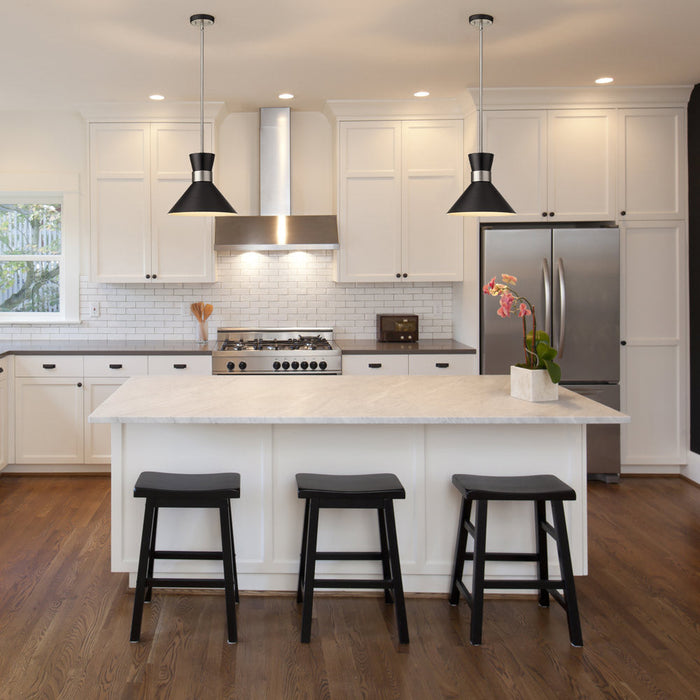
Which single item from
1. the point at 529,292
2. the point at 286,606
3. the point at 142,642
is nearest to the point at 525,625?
the point at 286,606

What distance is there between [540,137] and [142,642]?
4.05 metres

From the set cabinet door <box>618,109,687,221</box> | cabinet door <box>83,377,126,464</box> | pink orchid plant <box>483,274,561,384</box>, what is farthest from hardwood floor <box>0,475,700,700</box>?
cabinet door <box>618,109,687,221</box>

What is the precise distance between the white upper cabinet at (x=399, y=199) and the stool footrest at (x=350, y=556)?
2833 mm

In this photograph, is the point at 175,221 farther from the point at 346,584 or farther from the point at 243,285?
the point at 346,584

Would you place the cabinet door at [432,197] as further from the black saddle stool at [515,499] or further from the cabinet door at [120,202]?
the black saddle stool at [515,499]

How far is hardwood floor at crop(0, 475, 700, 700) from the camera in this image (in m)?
2.59

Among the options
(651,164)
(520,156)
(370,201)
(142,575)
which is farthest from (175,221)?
(651,164)

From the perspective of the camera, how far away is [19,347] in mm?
5375

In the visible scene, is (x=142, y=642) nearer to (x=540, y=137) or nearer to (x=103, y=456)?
(x=103, y=456)

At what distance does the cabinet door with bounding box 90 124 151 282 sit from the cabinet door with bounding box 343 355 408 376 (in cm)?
166

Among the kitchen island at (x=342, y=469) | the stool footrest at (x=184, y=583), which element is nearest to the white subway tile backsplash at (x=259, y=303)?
the kitchen island at (x=342, y=469)

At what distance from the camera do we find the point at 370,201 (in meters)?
5.54

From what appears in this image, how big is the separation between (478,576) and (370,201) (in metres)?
A: 3.29

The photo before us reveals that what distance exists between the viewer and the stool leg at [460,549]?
10.3ft
